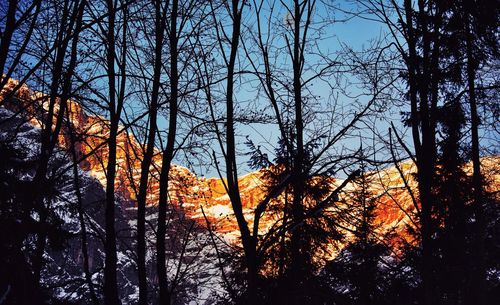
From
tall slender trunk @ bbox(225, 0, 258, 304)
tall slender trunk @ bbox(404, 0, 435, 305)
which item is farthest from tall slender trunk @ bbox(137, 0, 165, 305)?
tall slender trunk @ bbox(404, 0, 435, 305)

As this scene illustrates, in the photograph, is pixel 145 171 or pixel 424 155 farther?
pixel 145 171

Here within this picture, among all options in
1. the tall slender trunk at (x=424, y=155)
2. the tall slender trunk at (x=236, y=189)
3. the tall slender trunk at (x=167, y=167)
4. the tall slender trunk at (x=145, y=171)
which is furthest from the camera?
the tall slender trunk at (x=145, y=171)

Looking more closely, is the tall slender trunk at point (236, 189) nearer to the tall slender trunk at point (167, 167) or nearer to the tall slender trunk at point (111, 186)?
the tall slender trunk at point (167, 167)

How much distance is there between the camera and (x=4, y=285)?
4770 mm

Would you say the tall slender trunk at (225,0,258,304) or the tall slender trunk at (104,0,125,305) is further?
the tall slender trunk at (104,0,125,305)

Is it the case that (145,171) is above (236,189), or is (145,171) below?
above

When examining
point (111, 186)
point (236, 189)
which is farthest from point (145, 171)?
point (236, 189)

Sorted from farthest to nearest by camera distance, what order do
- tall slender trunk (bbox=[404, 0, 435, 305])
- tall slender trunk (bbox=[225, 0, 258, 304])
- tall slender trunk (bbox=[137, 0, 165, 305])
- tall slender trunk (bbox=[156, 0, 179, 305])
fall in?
tall slender trunk (bbox=[137, 0, 165, 305]) → tall slender trunk (bbox=[156, 0, 179, 305]) → tall slender trunk (bbox=[404, 0, 435, 305]) → tall slender trunk (bbox=[225, 0, 258, 304])

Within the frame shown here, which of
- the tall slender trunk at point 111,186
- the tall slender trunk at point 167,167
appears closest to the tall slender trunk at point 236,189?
the tall slender trunk at point 167,167

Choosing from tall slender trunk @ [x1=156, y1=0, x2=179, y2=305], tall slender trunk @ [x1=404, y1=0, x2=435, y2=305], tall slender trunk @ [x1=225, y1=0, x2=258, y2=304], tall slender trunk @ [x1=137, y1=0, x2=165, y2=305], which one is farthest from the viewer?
tall slender trunk @ [x1=137, y1=0, x2=165, y2=305]

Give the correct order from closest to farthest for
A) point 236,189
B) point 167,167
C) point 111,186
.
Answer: point 236,189 → point 167,167 → point 111,186

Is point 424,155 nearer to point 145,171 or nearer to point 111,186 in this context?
point 145,171

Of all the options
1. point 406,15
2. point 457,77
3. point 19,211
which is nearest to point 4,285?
point 19,211

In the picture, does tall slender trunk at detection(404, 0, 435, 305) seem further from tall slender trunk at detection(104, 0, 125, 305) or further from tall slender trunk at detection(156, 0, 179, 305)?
tall slender trunk at detection(104, 0, 125, 305)
